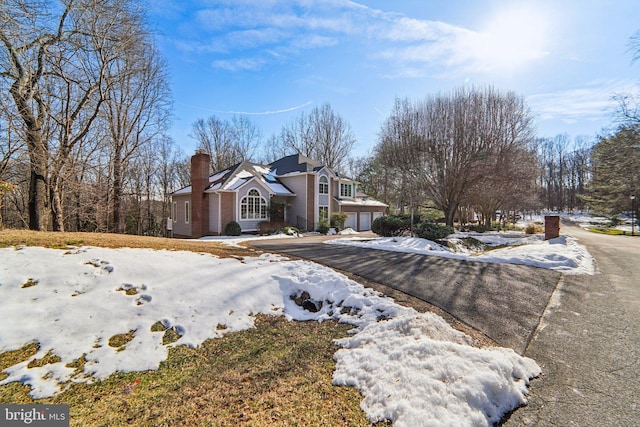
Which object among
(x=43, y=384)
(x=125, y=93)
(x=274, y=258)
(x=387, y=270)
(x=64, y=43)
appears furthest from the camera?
(x=125, y=93)

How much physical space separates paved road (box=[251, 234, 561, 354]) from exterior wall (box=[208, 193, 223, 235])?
11.4 meters

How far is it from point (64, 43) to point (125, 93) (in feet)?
35.5

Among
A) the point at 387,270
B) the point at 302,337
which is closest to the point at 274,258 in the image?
the point at 387,270

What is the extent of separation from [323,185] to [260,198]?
544cm

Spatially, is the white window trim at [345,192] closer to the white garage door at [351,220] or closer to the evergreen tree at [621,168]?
the white garage door at [351,220]

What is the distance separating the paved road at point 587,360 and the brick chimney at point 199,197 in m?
18.5

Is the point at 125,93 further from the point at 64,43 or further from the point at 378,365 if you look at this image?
the point at 378,365

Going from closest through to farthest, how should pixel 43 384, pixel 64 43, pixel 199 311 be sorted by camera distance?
pixel 43 384
pixel 199 311
pixel 64 43

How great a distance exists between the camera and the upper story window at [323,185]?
879 inches

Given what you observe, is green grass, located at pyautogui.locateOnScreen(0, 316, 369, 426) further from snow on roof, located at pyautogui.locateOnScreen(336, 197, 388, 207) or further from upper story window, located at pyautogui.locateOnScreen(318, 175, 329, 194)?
snow on roof, located at pyautogui.locateOnScreen(336, 197, 388, 207)

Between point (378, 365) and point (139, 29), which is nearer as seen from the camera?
point (378, 365)

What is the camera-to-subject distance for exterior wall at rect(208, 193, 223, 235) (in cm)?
1828

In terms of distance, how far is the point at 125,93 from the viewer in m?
19.3

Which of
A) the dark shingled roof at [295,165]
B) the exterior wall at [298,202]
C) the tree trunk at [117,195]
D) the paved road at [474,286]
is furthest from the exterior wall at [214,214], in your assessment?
the paved road at [474,286]
